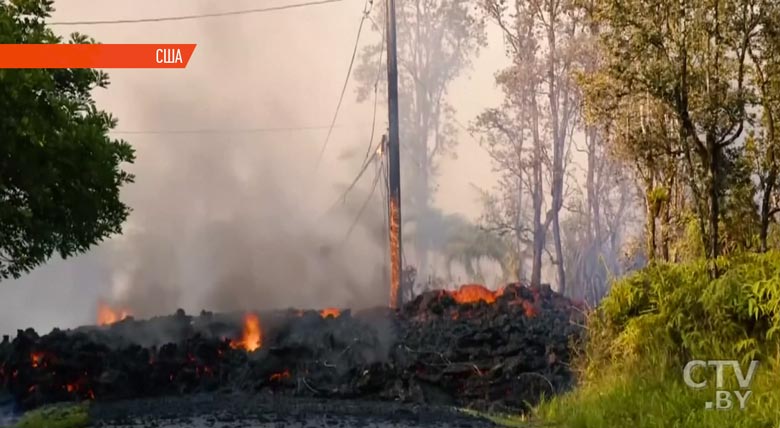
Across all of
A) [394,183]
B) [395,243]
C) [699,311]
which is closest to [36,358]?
[395,243]

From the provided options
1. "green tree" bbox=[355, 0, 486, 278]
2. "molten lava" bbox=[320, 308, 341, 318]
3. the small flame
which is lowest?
the small flame

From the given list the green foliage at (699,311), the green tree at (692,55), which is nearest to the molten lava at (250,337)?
the green foliage at (699,311)

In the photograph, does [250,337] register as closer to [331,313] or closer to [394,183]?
[331,313]

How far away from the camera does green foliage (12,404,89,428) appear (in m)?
10.8

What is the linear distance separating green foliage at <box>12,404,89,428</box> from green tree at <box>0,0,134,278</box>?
2127 millimetres

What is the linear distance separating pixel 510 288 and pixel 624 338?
41.9 feet

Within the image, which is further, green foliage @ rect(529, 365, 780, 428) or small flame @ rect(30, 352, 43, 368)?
small flame @ rect(30, 352, 43, 368)

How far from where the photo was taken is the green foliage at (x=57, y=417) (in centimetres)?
1080

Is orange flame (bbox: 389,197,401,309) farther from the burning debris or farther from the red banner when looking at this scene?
the red banner

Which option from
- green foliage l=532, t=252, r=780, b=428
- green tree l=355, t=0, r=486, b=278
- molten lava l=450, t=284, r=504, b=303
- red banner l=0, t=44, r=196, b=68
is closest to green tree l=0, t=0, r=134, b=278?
red banner l=0, t=44, r=196, b=68

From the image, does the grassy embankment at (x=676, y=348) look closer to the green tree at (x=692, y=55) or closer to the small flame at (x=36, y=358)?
the green tree at (x=692, y=55)

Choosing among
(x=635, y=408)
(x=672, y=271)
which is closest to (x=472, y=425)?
(x=635, y=408)

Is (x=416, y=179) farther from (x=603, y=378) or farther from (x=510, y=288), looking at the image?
(x=603, y=378)

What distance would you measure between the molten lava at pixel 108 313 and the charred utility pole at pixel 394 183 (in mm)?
8840
